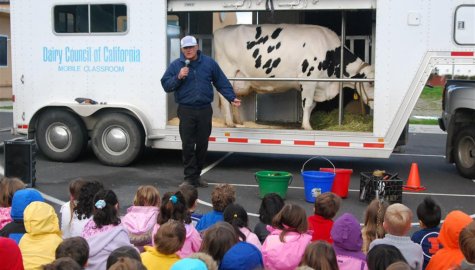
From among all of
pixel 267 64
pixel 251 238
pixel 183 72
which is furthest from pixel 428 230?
pixel 267 64

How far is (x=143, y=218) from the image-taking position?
5.26 meters

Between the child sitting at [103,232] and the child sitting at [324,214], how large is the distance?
5.02 ft

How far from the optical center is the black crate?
8430mm

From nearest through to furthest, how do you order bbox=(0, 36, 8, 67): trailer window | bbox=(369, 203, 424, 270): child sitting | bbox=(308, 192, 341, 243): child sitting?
bbox=(369, 203, 424, 270): child sitting < bbox=(308, 192, 341, 243): child sitting < bbox=(0, 36, 8, 67): trailer window

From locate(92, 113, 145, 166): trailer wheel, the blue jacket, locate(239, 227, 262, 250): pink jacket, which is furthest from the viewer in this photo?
locate(92, 113, 145, 166): trailer wheel

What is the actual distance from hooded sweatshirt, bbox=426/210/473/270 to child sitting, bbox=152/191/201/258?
170 centimetres

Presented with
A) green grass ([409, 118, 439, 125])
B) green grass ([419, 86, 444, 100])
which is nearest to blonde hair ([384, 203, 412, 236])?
green grass ([409, 118, 439, 125])

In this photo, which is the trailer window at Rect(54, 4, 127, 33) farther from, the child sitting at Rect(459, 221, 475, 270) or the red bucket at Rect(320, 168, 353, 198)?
the child sitting at Rect(459, 221, 475, 270)

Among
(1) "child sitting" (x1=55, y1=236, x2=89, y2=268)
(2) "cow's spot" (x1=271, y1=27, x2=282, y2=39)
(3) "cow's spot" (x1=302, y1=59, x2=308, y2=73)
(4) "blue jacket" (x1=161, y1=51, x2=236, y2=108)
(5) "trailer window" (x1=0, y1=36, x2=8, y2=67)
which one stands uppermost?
(2) "cow's spot" (x1=271, y1=27, x2=282, y2=39)

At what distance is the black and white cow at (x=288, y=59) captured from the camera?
1092cm

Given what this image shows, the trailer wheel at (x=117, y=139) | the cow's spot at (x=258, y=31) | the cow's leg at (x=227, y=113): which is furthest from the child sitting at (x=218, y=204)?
the cow's spot at (x=258, y=31)

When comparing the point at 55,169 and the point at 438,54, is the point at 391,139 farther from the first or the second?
the point at 55,169

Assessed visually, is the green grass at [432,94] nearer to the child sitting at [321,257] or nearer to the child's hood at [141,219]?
the child's hood at [141,219]

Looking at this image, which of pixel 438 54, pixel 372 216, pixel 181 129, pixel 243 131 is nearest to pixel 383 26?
pixel 438 54
